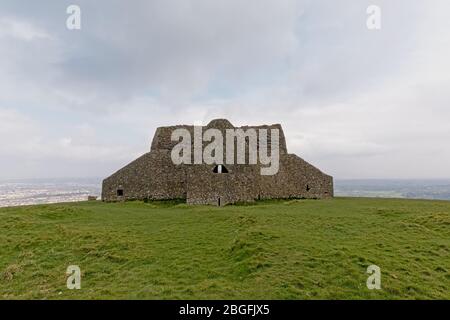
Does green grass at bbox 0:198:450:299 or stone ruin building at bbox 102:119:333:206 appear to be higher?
stone ruin building at bbox 102:119:333:206

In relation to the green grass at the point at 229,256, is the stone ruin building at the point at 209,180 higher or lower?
higher

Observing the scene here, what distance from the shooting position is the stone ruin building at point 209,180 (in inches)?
1091

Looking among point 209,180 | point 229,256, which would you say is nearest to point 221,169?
point 209,180

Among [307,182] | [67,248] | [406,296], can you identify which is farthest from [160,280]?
[307,182]

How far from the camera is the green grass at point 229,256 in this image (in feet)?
30.2

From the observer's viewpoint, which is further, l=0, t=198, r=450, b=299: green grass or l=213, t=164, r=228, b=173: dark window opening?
l=213, t=164, r=228, b=173: dark window opening

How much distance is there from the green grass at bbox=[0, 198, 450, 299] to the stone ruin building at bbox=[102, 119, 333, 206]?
26.9 feet

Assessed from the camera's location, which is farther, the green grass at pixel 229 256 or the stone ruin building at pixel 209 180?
the stone ruin building at pixel 209 180

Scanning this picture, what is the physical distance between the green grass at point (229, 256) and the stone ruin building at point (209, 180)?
8199 millimetres

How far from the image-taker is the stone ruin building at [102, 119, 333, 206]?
27703mm

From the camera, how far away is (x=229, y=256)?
39.7ft

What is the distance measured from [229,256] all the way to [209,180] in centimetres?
1575

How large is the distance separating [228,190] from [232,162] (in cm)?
309

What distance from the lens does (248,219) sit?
17.6m
